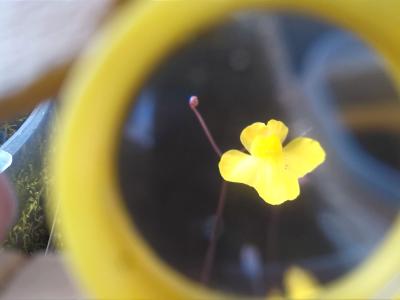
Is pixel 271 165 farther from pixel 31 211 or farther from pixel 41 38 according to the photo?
pixel 31 211

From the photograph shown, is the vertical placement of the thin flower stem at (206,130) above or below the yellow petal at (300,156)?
above

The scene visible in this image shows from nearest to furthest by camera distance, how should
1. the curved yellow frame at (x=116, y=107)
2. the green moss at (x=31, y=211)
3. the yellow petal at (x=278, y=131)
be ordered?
the curved yellow frame at (x=116, y=107)
the yellow petal at (x=278, y=131)
the green moss at (x=31, y=211)

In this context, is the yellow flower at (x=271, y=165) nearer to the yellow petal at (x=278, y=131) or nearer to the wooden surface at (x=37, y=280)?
the yellow petal at (x=278, y=131)

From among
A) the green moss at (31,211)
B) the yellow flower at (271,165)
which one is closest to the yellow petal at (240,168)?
the yellow flower at (271,165)

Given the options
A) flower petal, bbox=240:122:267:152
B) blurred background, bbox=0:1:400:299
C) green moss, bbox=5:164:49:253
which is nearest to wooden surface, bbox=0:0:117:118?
blurred background, bbox=0:1:400:299

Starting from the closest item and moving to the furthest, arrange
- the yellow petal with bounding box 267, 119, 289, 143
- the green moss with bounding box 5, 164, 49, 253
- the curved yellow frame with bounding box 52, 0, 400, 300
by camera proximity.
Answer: the curved yellow frame with bounding box 52, 0, 400, 300, the yellow petal with bounding box 267, 119, 289, 143, the green moss with bounding box 5, 164, 49, 253

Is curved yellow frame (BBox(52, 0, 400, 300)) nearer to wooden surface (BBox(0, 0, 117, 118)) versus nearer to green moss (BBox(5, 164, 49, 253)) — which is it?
wooden surface (BBox(0, 0, 117, 118))

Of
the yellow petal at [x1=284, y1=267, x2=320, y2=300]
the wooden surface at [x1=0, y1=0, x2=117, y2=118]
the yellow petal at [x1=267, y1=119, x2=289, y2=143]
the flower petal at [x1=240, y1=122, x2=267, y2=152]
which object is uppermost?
the wooden surface at [x1=0, y1=0, x2=117, y2=118]

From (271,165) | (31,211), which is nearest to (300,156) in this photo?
(271,165)
